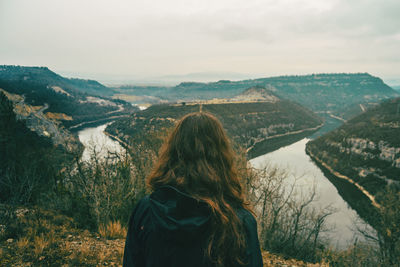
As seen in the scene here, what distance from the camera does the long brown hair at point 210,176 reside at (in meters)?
1.46

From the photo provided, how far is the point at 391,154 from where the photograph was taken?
5672 cm

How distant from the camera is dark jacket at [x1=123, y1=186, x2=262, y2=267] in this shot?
139 cm

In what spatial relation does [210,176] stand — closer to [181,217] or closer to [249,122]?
[181,217]

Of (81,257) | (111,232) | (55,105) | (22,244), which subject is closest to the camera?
(81,257)

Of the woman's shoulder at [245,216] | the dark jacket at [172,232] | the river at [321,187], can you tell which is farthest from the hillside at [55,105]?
the woman's shoulder at [245,216]

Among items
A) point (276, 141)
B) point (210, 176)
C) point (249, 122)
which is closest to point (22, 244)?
point (210, 176)

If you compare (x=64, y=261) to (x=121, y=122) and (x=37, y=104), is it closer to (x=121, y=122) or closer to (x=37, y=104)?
(x=121, y=122)

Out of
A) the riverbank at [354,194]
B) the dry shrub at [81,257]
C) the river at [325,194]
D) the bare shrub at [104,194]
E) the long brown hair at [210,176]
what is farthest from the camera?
the riverbank at [354,194]

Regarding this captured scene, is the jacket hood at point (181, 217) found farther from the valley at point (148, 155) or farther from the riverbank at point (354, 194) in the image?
the riverbank at point (354, 194)

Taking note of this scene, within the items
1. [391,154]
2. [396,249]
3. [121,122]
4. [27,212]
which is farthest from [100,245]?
[121,122]

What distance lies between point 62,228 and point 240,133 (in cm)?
8405

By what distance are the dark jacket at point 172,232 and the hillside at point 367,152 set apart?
56239mm

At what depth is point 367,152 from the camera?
61.5 m

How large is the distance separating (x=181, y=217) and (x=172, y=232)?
102 mm
